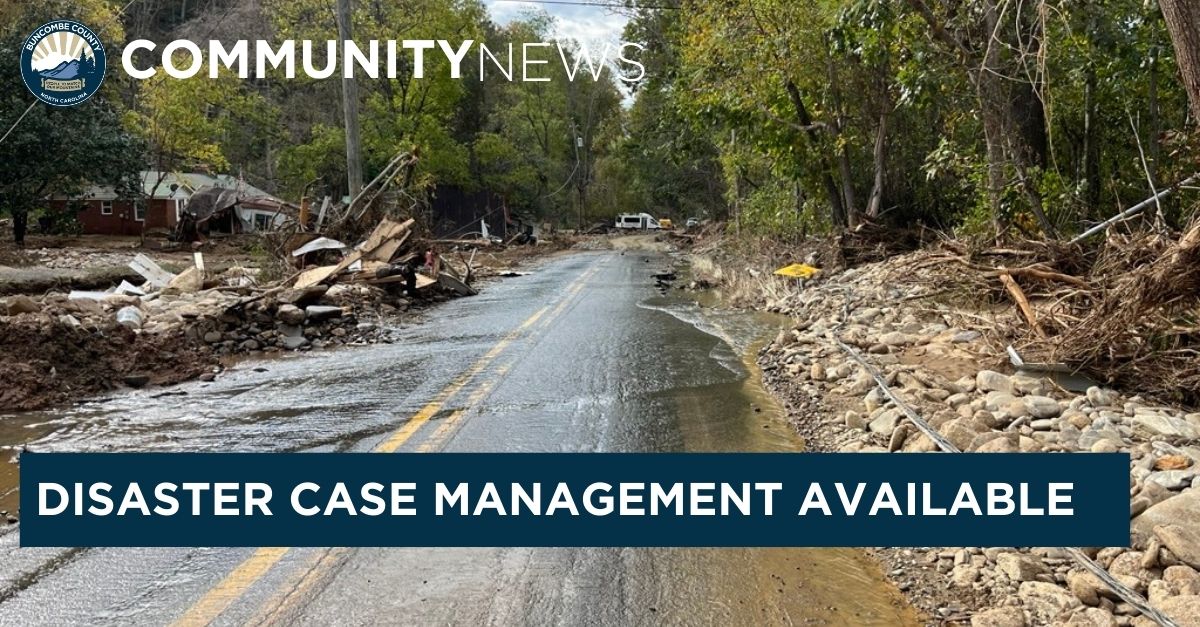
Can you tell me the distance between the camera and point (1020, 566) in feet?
13.6

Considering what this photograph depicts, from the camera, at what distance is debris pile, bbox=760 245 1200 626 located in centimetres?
388

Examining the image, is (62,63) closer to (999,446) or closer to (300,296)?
(300,296)

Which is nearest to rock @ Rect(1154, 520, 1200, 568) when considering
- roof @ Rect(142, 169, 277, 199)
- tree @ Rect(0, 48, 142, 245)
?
tree @ Rect(0, 48, 142, 245)

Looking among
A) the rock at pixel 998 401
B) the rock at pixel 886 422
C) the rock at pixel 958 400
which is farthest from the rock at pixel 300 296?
the rock at pixel 998 401

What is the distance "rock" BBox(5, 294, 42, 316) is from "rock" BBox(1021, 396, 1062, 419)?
10982 mm

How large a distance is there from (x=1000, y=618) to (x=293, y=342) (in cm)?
1028

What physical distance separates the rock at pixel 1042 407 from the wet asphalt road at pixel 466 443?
1743 mm

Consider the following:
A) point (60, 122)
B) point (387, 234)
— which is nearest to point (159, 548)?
point (387, 234)

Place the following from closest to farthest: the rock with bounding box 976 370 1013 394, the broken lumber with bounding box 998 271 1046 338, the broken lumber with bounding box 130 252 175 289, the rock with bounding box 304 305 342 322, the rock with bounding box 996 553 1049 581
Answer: the rock with bounding box 996 553 1049 581, the rock with bounding box 976 370 1013 394, the broken lumber with bounding box 998 271 1046 338, the rock with bounding box 304 305 342 322, the broken lumber with bounding box 130 252 175 289

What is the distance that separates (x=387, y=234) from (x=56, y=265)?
13.9 m

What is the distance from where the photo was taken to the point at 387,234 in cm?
1819

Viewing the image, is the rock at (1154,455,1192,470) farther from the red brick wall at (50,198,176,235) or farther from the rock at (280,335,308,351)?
the red brick wall at (50,198,176,235)

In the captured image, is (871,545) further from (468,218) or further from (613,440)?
(468,218)

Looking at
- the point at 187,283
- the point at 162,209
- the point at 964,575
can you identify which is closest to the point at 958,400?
the point at 964,575
